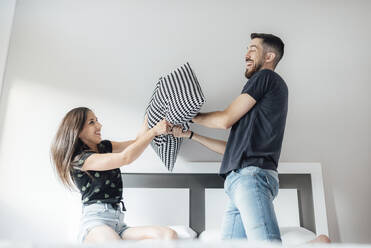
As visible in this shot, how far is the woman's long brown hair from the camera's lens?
60.2 inches

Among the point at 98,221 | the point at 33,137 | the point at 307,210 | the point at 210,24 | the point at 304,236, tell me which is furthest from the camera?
the point at 210,24

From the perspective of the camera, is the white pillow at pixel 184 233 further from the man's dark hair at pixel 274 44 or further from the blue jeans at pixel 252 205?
the man's dark hair at pixel 274 44

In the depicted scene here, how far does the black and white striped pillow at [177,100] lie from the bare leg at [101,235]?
0.55m

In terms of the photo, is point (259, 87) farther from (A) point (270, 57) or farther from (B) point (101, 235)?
(B) point (101, 235)

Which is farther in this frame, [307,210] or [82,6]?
[82,6]

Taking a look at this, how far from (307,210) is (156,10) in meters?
1.63

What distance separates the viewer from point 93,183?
5.05 ft

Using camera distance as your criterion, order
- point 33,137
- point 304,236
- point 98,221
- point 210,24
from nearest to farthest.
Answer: point 98,221 < point 304,236 < point 33,137 < point 210,24

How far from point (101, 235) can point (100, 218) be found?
117 mm

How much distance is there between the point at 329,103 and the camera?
2.08 metres

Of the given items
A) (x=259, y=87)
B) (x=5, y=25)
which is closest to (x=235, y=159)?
(x=259, y=87)

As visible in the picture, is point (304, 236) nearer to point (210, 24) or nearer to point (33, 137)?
point (210, 24)

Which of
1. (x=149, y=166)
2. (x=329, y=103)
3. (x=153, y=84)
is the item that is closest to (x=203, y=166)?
(x=149, y=166)

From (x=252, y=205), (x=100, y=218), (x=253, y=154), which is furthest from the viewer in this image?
(x=100, y=218)
